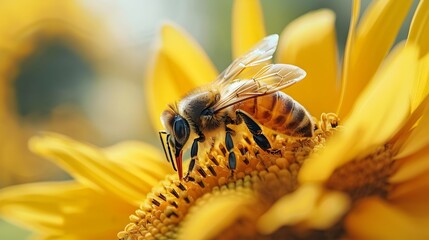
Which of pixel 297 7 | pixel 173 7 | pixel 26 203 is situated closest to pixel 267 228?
pixel 26 203

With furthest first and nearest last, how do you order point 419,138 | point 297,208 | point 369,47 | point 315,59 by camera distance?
point 315,59, point 369,47, point 419,138, point 297,208

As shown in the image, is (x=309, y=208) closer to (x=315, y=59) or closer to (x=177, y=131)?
(x=177, y=131)

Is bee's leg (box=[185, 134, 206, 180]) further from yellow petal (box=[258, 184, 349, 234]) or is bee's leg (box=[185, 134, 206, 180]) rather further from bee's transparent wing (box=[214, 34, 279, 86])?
yellow petal (box=[258, 184, 349, 234])

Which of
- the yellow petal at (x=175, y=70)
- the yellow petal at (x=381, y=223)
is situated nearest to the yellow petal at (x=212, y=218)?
the yellow petal at (x=381, y=223)

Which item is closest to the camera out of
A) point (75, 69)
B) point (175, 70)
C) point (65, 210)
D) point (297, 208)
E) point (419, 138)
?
point (297, 208)

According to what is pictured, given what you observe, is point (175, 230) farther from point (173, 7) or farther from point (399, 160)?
point (173, 7)

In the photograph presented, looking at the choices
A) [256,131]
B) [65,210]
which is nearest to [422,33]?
[256,131]
